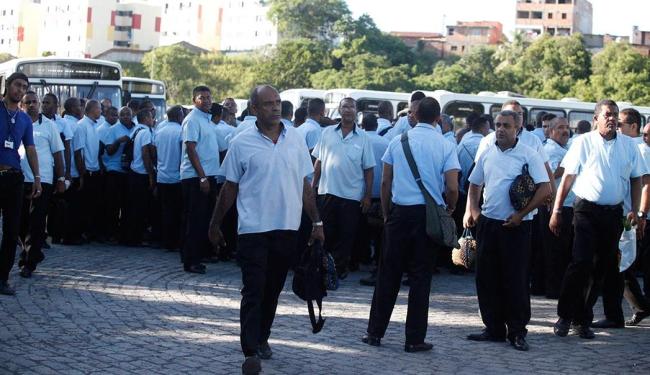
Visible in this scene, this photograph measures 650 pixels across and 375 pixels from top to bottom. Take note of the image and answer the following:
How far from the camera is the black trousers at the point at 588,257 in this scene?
9.43m

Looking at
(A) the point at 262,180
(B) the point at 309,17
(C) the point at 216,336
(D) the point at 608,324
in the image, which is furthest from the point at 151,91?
(B) the point at 309,17

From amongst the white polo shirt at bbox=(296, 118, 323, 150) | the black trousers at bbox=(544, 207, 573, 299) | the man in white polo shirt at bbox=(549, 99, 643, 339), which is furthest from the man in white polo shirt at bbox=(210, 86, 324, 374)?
the white polo shirt at bbox=(296, 118, 323, 150)

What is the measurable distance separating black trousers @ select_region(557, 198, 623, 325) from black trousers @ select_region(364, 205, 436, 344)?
151 centimetres

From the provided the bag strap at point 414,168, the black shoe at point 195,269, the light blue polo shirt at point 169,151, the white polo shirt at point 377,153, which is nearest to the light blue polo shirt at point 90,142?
the light blue polo shirt at point 169,151

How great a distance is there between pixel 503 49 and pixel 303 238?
93.7 meters

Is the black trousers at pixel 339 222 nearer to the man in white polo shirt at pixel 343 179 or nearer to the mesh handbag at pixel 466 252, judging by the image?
the man in white polo shirt at pixel 343 179

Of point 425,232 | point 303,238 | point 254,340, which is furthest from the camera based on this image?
point 303,238

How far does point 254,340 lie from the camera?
24.5 feet

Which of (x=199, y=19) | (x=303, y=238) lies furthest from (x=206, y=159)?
(x=199, y=19)

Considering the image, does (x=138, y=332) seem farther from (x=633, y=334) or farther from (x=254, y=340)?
(x=633, y=334)

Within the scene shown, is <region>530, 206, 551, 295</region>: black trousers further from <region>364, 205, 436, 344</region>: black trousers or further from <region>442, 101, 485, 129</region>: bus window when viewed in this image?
<region>442, 101, 485, 129</region>: bus window

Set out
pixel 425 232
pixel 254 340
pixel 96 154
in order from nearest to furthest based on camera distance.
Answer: pixel 254 340 < pixel 425 232 < pixel 96 154

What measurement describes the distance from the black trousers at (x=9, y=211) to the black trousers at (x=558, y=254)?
18.5 feet

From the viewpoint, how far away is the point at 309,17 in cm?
11581
